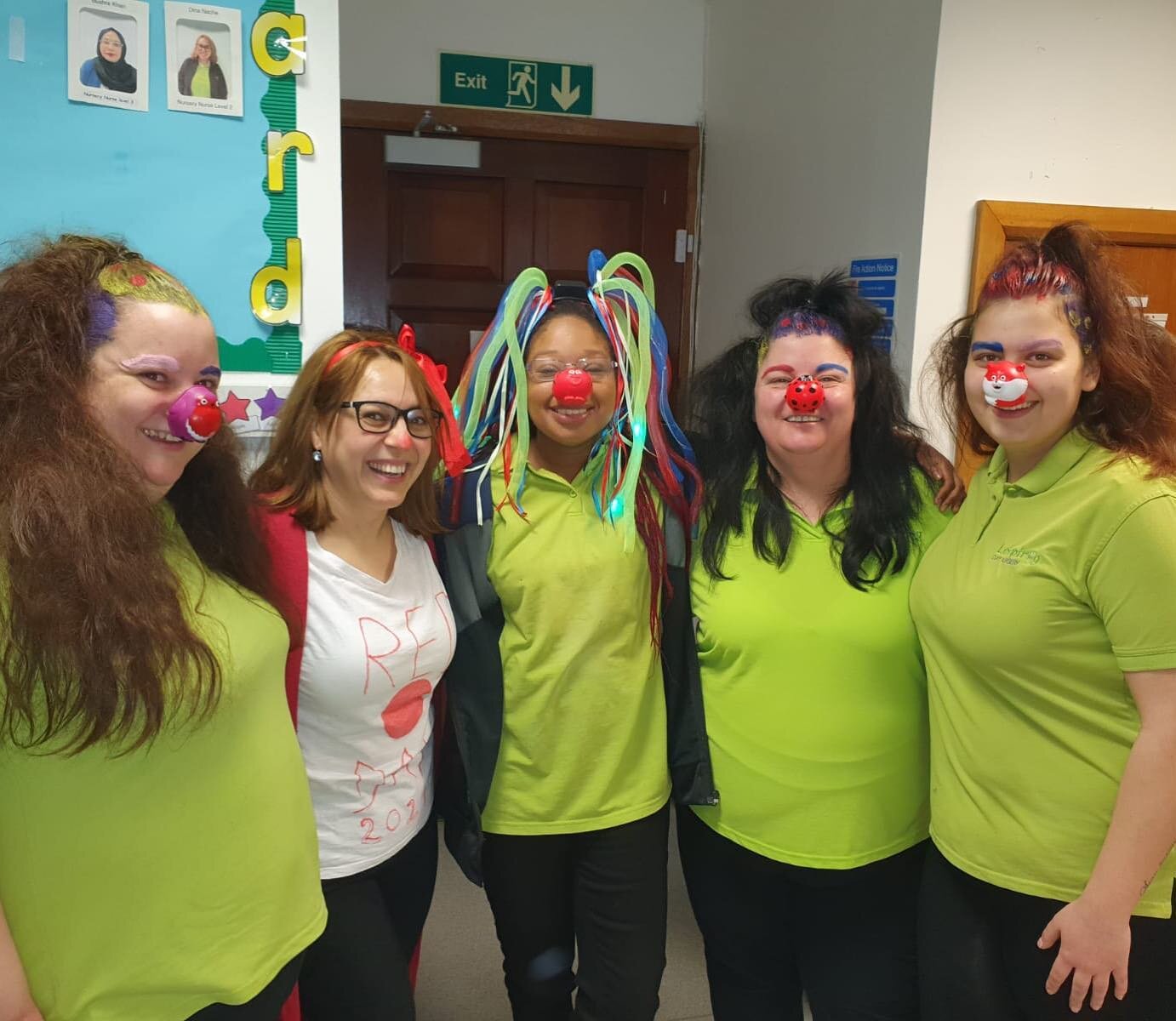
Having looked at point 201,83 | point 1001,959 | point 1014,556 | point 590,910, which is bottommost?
point 590,910

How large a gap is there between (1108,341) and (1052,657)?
44 cm

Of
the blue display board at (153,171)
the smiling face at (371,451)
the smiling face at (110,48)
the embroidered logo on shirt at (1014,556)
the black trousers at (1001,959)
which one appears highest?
the smiling face at (110,48)

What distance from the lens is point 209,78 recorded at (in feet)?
5.89

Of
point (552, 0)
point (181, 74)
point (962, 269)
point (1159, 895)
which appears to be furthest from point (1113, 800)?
point (552, 0)

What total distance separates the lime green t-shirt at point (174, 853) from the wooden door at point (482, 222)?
7.97 feet

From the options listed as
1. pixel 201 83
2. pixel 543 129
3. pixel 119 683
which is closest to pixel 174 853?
pixel 119 683

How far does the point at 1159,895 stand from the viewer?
121 centimetres

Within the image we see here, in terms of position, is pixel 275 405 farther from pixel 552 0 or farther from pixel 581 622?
pixel 552 0

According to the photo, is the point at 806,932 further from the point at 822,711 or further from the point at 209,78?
the point at 209,78

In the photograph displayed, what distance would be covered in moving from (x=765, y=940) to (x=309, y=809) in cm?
84

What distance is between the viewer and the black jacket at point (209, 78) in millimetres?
1782

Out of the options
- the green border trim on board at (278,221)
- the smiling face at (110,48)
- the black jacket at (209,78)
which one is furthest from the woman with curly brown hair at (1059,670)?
the smiling face at (110,48)

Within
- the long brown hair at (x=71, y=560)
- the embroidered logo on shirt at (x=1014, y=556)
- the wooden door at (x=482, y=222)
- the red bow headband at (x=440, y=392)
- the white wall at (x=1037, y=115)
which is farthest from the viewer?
the wooden door at (x=482, y=222)

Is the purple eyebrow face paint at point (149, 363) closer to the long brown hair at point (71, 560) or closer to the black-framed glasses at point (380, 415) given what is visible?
the long brown hair at point (71, 560)
